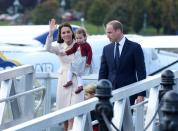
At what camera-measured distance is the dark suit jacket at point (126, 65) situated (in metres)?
9.84

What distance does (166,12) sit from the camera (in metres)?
65.1

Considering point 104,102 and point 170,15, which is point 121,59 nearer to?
point 104,102


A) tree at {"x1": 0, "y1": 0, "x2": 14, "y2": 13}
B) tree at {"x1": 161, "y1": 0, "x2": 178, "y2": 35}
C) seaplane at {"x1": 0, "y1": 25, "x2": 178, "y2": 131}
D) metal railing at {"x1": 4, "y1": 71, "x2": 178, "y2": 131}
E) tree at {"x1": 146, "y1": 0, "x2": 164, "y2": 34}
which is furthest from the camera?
tree at {"x1": 0, "y1": 0, "x2": 14, "y2": 13}

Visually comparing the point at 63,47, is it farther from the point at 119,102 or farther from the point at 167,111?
the point at 167,111

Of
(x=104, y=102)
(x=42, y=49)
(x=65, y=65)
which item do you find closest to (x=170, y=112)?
(x=104, y=102)

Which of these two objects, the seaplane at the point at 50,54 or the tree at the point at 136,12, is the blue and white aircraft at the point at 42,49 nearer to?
the seaplane at the point at 50,54

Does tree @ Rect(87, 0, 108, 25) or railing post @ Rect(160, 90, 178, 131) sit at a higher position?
railing post @ Rect(160, 90, 178, 131)

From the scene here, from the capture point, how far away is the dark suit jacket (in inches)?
388

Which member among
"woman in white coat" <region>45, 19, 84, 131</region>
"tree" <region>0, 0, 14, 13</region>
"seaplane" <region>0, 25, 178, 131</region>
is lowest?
"tree" <region>0, 0, 14, 13</region>

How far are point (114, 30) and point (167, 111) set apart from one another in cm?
417

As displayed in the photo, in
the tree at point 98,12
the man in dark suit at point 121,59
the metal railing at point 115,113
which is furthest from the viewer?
the tree at point 98,12

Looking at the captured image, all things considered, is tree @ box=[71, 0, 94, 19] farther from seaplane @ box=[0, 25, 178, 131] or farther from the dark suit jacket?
the dark suit jacket

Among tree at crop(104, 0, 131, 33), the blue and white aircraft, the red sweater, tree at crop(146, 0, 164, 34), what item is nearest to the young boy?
the red sweater

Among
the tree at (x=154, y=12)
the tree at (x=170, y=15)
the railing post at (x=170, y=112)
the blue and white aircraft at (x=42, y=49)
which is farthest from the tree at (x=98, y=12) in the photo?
the railing post at (x=170, y=112)
